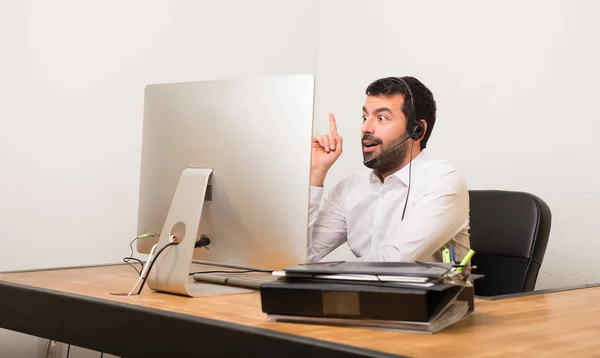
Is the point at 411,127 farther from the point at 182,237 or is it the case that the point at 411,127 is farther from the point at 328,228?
Result: the point at 182,237

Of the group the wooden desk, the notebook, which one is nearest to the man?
the wooden desk

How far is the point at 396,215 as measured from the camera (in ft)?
7.18

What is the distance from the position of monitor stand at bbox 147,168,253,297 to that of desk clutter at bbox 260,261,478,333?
0.32 meters

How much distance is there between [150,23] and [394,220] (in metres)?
1.29

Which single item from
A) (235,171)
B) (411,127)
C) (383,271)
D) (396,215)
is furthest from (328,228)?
(383,271)

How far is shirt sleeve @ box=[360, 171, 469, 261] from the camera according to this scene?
1904mm

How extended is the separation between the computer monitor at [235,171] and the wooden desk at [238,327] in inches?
4.5

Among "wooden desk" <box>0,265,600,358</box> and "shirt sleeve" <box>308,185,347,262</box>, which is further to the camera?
"shirt sleeve" <box>308,185,347,262</box>

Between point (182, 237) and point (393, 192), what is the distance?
878 mm

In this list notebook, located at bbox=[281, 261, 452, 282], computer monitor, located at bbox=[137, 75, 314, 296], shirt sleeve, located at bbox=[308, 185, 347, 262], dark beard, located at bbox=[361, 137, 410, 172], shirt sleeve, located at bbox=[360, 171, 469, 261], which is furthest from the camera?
shirt sleeve, located at bbox=[308, 185, 347, 262]

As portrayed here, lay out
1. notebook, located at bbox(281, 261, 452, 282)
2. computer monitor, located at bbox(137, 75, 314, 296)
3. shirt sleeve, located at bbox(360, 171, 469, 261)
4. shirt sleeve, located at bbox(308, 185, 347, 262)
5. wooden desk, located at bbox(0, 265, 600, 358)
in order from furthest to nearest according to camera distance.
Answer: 1. shirt sleeve, located at bbox(308, 185, 347, 262)
2. shirt sleeve, located at bbox(360, 171, 469, 261)
3. computer monitor, located at bbox(137, 75, 314, 296)
4. notebook, located at bbox(281, 261, 452, 282)
5. wooden desk, located at bbox(0, 265, 600, 358)

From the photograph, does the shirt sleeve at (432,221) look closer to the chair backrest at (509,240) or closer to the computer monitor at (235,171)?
the chair backrest at (509,240)

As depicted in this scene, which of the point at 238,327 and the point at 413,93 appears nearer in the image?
the point at 238,327

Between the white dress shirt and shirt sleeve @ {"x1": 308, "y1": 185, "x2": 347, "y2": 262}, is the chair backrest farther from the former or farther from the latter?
shirt sleeve @ {"x1": 308, "y1": 185, "x2": 347, "y2": 262}
